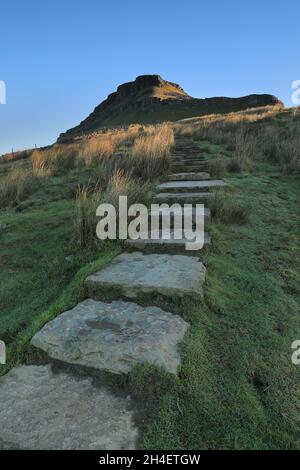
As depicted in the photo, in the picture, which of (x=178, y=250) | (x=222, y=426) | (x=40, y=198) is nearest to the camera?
(x=222, y=426)

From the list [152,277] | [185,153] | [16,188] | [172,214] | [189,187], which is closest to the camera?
[152,277]

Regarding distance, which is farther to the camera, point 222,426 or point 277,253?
point 277,253

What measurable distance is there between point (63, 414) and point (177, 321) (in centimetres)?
78

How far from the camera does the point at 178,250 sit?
293cm

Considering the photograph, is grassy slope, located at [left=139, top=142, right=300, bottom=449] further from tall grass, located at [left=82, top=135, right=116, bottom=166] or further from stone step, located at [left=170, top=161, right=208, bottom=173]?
tall grass, located at [left=82, top=135, right=116, bottom=166]

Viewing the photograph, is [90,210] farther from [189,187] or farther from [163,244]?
[189,187]

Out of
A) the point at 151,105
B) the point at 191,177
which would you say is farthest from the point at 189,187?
the point at 151,105

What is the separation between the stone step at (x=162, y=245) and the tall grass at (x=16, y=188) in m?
3.09

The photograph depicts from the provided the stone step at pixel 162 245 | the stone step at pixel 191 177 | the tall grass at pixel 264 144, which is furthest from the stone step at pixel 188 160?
the stone step at pixel 162 245

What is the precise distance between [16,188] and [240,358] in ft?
16.8

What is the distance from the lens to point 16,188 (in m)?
5.82

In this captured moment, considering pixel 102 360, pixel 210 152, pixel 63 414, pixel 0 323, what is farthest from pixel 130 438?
pixel 210 152

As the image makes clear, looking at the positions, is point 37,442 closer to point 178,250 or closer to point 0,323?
point 0,323

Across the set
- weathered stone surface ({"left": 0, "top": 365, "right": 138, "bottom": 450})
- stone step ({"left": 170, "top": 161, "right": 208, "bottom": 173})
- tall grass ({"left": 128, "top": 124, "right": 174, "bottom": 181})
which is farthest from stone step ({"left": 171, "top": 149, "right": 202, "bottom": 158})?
weathered stone surface ({"left": 0, "top": 365, "right": 138, "bottom": 450})
